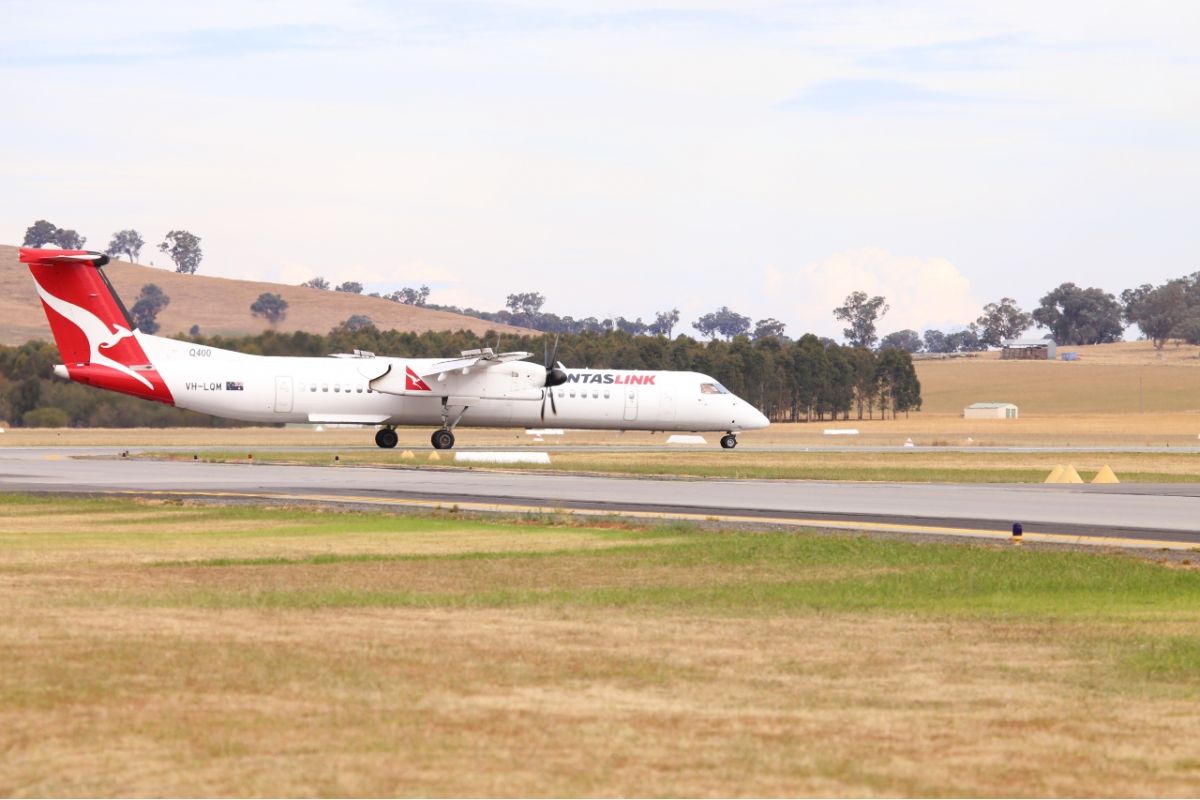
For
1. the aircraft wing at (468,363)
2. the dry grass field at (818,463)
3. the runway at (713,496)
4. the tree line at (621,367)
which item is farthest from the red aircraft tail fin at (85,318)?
the tree line at (621,367)

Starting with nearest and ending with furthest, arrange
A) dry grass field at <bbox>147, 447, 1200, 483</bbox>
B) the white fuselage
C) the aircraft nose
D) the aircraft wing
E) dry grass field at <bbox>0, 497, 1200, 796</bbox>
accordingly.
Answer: dry grass field at <bbox>0, 497, 1200, 796</bbox> < dry grass field at <bbox>147, 447, 1200, 483</bbox> < the white fuselage < the aircraft wing < the aircraft nose

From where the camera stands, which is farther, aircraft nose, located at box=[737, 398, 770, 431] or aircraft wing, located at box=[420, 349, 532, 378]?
aircraft nose, located at box=[737, 398, 770, 431]

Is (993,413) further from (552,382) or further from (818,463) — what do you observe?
(818,463)

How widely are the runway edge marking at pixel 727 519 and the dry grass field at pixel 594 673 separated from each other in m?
2.54

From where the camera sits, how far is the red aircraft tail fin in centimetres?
5150

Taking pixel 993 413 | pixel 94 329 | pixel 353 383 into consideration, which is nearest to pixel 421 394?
pixel 353 383

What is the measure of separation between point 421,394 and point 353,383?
258 cm

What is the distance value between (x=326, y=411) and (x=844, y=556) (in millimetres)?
37755

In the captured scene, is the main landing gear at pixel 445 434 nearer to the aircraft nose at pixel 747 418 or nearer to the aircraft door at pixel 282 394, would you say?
the aircraft door at pixel 282 394

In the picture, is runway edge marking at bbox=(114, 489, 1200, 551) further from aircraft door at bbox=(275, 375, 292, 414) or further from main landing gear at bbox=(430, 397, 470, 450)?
main landing gear at bbox=(430, 397, 470, 450)

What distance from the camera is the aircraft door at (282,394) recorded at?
182 ft

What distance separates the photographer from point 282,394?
182ft

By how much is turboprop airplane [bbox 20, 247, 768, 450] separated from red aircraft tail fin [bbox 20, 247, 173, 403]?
1.3 inches

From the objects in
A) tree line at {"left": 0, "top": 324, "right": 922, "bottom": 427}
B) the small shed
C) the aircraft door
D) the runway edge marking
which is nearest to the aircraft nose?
the aircraft door
